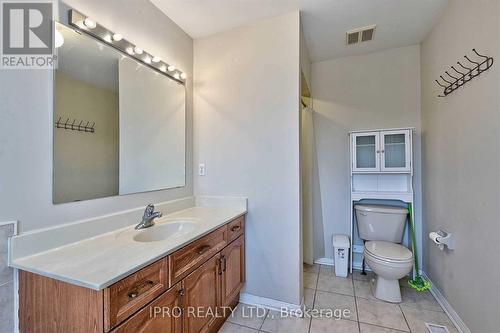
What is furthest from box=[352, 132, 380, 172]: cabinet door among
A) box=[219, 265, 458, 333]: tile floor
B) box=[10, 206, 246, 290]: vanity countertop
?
box=[10, 206, 246, 290]: vanity countertop

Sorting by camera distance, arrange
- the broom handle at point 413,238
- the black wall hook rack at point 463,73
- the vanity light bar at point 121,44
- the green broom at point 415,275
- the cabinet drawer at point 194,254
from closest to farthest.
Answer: the cabinet drawer at point 194,254 < the vanity light bar at point 121,44 < the black wall hook rack at point 463,73 < the green broom at point 415,275 < the broom handle at point 413,238

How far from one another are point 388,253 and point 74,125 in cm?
249

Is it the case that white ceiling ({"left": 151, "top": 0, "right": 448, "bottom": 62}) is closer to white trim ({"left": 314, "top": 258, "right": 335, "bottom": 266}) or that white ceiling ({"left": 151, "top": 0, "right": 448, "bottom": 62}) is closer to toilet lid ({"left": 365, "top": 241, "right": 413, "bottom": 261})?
toilet lid ({"left": 365, "top": 241, "right": 413, "bottom": 261})

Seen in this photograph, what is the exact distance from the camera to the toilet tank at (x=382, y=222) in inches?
89.5

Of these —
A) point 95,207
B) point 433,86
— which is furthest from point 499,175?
point 95,207

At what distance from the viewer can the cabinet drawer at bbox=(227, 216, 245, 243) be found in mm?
1677

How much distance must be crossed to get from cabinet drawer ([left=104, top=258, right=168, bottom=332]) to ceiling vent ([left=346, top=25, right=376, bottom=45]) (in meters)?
2.50

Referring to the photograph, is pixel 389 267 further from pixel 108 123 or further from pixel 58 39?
pixel 58 39

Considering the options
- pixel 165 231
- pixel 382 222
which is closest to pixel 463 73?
pixel 382 222

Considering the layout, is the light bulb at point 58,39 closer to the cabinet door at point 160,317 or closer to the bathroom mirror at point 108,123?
the bathroom mirror at point 108,123

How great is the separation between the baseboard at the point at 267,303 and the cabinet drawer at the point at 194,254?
69 cm

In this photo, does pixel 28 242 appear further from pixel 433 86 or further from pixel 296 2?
pixel 433 86

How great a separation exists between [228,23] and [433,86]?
197 cm

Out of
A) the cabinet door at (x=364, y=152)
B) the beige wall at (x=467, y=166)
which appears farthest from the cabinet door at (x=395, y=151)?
the beige wall at (x=467, y=166)
